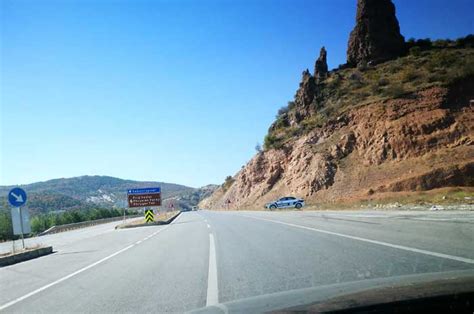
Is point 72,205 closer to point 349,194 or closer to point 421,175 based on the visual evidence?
point 349,194

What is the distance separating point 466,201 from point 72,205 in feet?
399

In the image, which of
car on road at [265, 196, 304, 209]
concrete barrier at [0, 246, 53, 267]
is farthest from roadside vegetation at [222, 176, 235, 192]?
concrete barrier at [0, 246, 53, 267]

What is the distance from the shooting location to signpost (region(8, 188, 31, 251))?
66.6ft

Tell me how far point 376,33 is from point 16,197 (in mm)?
69131

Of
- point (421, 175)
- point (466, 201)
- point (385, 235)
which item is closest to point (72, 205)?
Result: point (421, 175)

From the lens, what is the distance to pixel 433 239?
1280 centimetres

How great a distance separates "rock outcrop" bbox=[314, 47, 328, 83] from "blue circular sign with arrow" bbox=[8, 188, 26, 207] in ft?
225

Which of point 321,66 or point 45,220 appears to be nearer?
point 45,220

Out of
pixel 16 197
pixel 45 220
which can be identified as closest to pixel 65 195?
pixel 45 220

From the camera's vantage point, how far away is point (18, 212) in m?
21.0

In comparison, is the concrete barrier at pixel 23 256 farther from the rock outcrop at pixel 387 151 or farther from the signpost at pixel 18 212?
the rock outcrop at pixel 387 151

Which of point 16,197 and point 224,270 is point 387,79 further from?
point 224,270

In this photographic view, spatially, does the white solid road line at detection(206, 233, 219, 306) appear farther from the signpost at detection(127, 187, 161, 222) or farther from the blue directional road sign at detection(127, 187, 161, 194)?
the blue directional road sign at detection(127, 187, 161, 194)

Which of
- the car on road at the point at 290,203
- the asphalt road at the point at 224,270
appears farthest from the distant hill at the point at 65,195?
the asphalt road at the point at 224,270
